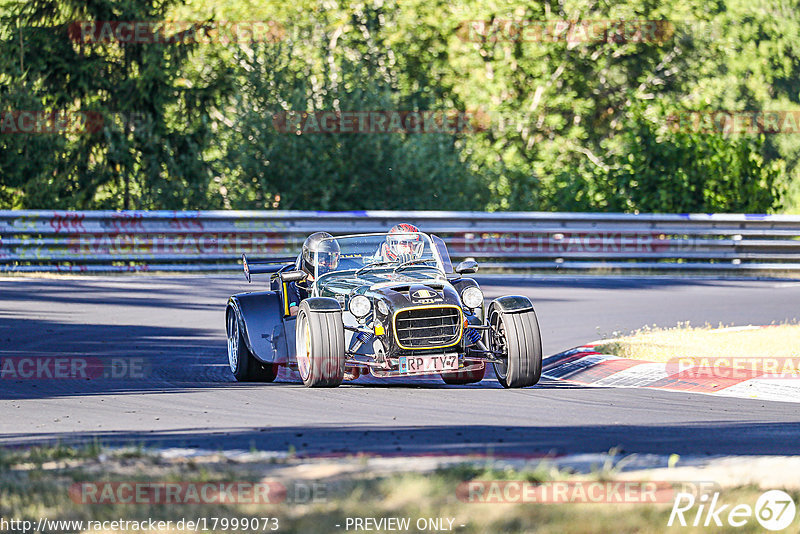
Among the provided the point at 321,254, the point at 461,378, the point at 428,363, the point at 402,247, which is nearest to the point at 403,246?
the point at 402,247

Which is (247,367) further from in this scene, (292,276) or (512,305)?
(512,305)

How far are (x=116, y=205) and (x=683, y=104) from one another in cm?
1772

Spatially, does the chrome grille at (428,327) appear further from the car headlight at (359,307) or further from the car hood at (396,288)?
the car headlight at (359,307)

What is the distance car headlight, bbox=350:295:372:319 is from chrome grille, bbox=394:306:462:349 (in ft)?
0.98

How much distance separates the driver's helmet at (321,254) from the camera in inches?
445

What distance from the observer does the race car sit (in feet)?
33.1

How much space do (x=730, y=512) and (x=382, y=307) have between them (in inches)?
196

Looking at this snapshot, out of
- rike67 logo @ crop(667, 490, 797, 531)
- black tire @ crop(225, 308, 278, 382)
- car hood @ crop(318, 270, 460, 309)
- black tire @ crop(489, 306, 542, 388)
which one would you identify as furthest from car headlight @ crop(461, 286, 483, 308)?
rike67 logo @ crop(667, 490, 797, 531)

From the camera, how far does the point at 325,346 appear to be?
10.0m

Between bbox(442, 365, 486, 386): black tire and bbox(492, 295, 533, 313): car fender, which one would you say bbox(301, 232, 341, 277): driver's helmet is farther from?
bbox(492, 295, 533, 313): car fender

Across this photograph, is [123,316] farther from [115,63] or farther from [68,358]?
[115,63]

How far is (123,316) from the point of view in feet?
51.9

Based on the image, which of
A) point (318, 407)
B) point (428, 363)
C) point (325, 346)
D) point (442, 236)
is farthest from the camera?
point (442, 236)

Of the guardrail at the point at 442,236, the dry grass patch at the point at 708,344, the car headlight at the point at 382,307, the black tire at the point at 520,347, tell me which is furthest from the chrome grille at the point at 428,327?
the guardrail at the point at 442,236
